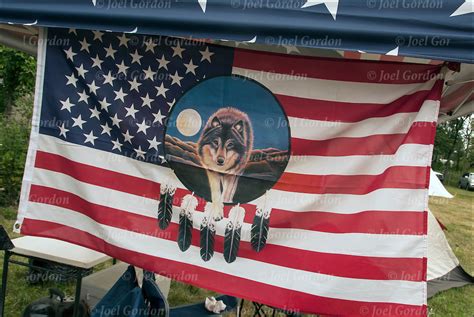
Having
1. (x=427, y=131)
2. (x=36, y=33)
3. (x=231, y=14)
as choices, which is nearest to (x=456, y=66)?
(x=427, y=131)

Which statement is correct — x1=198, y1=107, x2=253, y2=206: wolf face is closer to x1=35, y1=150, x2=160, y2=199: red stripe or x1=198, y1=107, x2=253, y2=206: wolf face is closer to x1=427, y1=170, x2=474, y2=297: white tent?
x1=35, y1=150, x2=160, y2=199: red stripe

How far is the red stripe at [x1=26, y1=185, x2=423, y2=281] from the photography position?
2350 mm

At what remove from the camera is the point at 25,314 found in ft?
10.4

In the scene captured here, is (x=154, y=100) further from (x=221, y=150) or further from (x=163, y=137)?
(x=221, y=150)

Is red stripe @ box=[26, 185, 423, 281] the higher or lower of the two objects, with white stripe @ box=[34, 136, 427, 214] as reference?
lower

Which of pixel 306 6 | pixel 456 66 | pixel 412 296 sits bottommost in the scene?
pixel 412 296

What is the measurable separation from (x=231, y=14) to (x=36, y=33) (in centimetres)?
171

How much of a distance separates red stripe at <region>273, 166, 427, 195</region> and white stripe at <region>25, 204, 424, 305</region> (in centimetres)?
49

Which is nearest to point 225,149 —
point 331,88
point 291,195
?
point 291,195

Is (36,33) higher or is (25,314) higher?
(36,33)

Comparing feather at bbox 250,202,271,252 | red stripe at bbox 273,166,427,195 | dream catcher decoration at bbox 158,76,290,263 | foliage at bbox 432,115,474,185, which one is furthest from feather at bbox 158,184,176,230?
foliage at bbox 432,115,474,185

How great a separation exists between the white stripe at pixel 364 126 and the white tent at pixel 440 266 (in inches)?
164

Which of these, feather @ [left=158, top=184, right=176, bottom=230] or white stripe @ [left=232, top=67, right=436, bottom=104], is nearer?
white stripe @ [left=232, top=67, right=436, bottom=104]

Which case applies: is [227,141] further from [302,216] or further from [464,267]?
[464,267]
